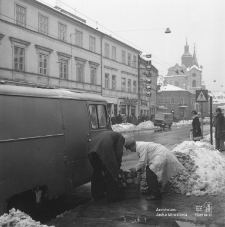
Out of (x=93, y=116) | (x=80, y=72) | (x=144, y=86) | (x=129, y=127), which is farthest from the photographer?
(x=144, y=86)

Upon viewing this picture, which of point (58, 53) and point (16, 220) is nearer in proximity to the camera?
point (16, 220)

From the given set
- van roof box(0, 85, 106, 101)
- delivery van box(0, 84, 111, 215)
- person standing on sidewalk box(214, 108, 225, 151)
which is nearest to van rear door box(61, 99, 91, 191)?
delivery van box(0, 84, 111, 215)

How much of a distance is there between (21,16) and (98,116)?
19586 millimetres

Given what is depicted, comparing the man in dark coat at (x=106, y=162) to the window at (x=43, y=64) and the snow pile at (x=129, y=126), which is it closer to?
the window at (x=43, y=64)

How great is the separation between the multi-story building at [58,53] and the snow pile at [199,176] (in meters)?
16.4

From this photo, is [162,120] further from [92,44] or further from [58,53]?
[58,53]

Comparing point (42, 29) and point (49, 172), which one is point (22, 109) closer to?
point (49, 172)

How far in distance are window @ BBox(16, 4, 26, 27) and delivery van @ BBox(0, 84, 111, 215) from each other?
19473mm

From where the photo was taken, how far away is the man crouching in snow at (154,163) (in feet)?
21.0

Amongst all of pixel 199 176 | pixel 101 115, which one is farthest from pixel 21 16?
pixel 199 176

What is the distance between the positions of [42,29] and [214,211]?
24325 millimetres

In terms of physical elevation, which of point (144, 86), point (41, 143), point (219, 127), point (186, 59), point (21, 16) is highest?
point (186, 59)

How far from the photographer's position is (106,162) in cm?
623

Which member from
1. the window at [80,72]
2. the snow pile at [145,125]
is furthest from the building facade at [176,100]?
the window at [80,72]
